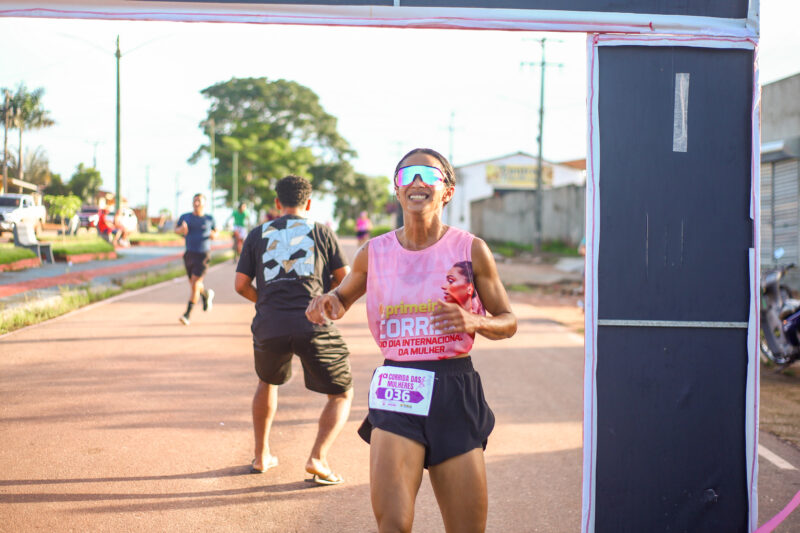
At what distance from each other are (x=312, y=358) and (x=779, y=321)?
6160mm

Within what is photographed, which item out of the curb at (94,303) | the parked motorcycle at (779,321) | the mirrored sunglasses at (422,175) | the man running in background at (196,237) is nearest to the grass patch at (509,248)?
the curb at (94,303)

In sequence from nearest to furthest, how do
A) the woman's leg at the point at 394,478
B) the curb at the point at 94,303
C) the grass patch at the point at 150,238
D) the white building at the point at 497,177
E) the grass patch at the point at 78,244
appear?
the woman's leg at the point at 394,478 → the curb at the point at 94,303 → the grass patch at the point at 78,244 → the grass patch at the point at 150,238 → the white building at the point at 497,177

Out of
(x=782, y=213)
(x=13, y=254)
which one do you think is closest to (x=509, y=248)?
(x=782, y=213)

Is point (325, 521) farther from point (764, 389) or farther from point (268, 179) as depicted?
point (268, 179)

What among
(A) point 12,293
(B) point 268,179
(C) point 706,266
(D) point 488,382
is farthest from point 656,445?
(B) point 268,179

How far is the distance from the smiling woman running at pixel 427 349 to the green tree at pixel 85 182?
18.8m

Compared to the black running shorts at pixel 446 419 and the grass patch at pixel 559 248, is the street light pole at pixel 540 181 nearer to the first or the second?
the grass patch at pixel 559 248

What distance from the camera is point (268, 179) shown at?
65062mm

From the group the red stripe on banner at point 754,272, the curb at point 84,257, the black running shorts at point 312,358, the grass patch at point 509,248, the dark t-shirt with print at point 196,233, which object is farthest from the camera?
the grass patch at point 509,248

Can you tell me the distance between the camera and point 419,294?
3365mm

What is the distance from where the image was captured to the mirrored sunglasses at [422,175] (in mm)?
3494

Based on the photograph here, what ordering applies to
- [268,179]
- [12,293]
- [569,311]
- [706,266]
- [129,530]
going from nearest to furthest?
[706,266], [129,530], [12,293], [569,311], [268,179]

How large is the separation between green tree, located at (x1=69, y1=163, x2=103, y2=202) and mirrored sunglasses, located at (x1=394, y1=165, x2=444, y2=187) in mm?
18812

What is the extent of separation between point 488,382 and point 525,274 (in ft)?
58.8
